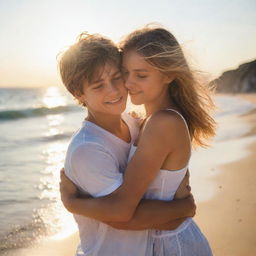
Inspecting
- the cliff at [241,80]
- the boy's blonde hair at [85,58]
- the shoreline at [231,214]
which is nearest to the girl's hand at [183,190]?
the boy's blonde hair at [85,58]

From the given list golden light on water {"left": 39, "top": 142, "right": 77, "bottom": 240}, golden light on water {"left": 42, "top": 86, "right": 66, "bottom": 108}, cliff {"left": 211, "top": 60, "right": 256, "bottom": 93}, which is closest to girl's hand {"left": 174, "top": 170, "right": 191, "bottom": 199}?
golden light on water {"left": 39, "top": 142, "right": 77, "bottom": 240}

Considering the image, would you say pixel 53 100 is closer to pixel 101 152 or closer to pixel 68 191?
pixel 68 191

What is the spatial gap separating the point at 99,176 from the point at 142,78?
0.84 meters

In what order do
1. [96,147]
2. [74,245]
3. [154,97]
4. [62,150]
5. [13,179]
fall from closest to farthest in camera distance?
[96,147] → [154,97] → [74,245] → [13,179] → [62,150]

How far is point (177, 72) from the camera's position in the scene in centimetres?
279

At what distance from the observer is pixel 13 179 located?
7.75 meters

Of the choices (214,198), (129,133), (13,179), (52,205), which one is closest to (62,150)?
(13,179)

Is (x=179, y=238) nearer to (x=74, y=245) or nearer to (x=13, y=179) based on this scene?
(x=74, y=245)

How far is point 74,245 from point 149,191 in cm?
275

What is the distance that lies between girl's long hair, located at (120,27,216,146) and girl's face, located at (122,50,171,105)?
4 cm

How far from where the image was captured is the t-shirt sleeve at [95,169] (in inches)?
89.2

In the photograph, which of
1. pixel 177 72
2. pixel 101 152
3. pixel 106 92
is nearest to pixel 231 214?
pixel 177 72

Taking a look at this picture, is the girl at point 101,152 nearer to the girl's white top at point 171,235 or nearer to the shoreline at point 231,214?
the girl's white top at point 171,235

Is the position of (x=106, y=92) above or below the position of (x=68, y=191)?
above
